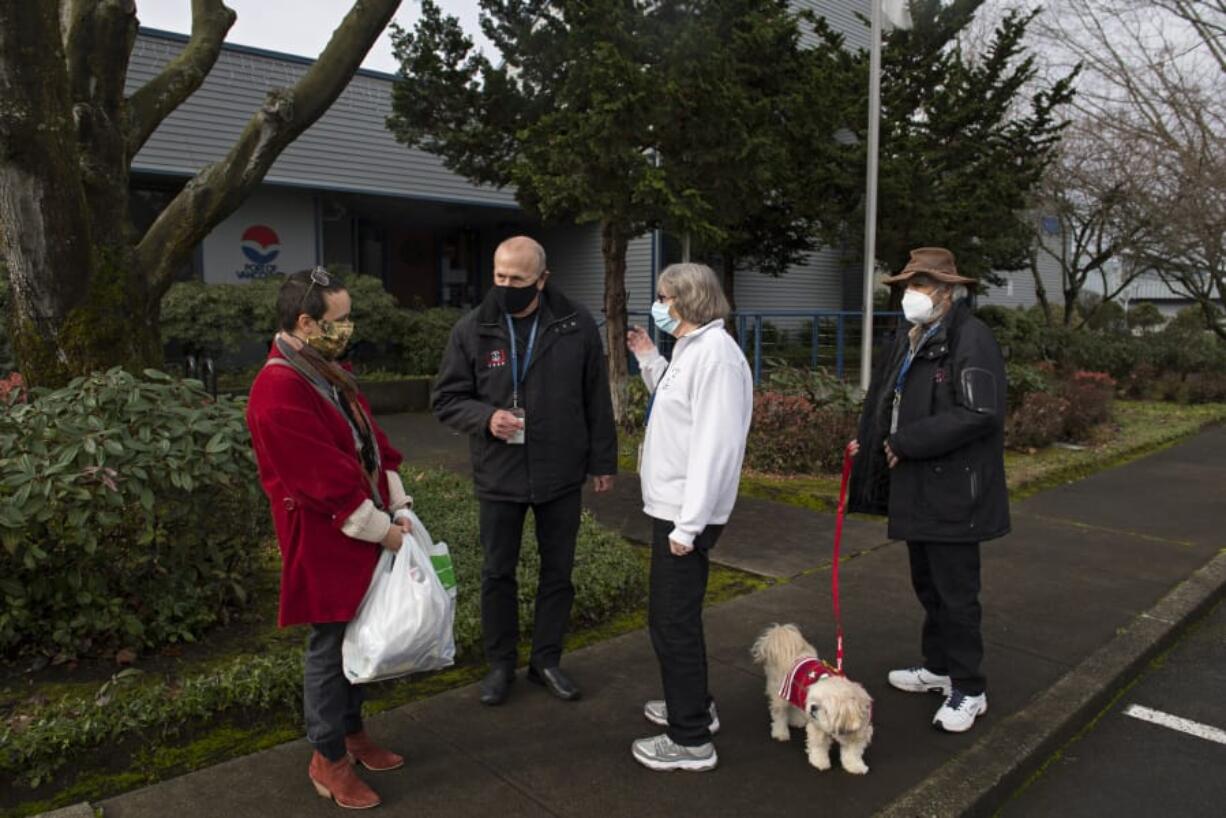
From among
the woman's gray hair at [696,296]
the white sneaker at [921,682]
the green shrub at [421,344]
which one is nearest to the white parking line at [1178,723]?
the white sneaker at [921,682]

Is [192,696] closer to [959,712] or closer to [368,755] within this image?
[368,755]

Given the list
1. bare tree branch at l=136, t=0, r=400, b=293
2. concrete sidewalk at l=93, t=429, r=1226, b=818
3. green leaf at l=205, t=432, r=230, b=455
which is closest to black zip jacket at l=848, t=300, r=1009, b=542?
concrete sidewalk at l=93, t=429, r=1226, b=818

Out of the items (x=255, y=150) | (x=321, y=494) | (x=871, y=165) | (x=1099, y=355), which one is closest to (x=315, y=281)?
(x=321, y=494)

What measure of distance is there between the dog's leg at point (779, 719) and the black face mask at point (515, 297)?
1818 mm

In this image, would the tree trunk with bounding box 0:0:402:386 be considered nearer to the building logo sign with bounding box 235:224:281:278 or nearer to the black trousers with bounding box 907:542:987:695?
the black trousers with bounding box 907:542:987:695

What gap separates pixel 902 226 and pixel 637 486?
8.01m

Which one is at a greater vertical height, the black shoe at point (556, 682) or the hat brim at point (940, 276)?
the hat brim at point (940, 276)

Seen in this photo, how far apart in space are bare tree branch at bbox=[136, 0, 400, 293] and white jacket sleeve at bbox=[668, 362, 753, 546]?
12.1ft

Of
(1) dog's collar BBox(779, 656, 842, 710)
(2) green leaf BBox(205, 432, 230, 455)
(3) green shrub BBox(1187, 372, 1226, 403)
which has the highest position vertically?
(2) green leaf BBox(205, 432, 230, 455)

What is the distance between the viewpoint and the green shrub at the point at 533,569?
4.43 metres

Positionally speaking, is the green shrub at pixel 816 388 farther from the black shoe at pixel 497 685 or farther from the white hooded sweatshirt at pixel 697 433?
the white hooded sweatshirt at pixel 697 433

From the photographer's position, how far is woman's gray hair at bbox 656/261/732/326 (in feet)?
10.3

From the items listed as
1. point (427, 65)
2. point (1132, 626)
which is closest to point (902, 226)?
point (427, 65)

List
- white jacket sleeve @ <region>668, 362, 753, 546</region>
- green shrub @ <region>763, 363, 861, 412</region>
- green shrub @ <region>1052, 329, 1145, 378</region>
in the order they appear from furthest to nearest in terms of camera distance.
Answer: green shrub @ <region>1052, 329, 1145, 378</region>, green shrub @ <region>763, 363, 861, 412</region>, white jacket sleeve @ <region>668, 362, 753, 546</region>
